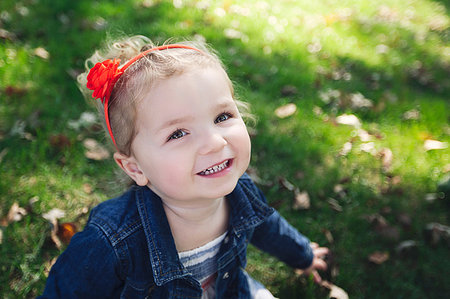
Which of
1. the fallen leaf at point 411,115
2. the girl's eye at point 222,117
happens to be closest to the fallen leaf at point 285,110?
the fallen leaf at point 411,115

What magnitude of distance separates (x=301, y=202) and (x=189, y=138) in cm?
141

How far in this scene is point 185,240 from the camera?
1.66 metres

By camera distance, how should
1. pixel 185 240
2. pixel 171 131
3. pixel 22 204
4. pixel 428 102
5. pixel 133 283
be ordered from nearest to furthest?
pixel 171 131, pixel 133 283, pixel 185 240, pixel 22 204, pixel 428 102

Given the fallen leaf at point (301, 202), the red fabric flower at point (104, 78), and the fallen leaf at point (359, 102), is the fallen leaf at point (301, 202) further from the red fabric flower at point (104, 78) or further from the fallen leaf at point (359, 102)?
the red fabric flower at point (104, 78)

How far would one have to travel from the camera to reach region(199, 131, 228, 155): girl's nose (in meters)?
1.36

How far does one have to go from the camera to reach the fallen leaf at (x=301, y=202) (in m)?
2.55

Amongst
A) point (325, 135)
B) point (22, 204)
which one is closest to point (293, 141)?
point (325, 135)

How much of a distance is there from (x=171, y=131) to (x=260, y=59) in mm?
2616

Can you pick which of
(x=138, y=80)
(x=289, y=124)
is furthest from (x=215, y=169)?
(x=289, y=124)

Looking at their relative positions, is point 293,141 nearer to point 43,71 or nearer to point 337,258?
point 337,258

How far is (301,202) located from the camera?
255 cm

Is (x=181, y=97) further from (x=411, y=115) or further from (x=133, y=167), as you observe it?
(x=411, y=115)

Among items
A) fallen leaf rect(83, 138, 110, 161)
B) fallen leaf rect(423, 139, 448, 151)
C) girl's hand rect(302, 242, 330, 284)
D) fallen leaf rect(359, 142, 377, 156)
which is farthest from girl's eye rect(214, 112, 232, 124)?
fallen leaf rect(423, 139, 448, 151)

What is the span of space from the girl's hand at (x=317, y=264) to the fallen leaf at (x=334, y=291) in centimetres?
4
